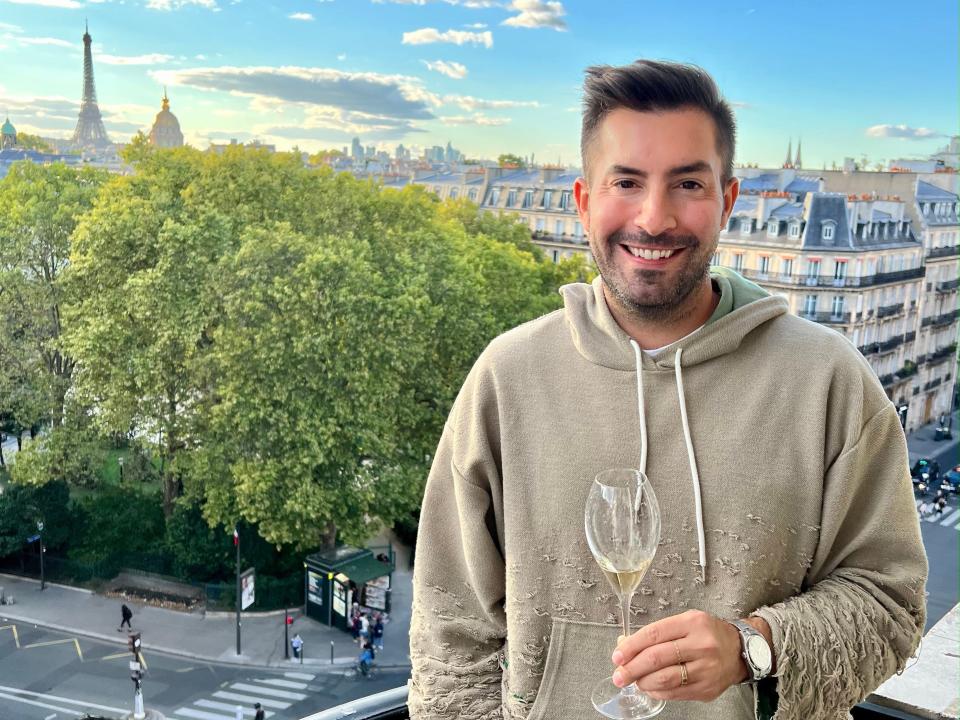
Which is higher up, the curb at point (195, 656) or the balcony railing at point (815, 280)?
the balcony railing at point (815, 280)

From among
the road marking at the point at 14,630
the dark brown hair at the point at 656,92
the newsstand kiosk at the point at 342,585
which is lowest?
the road marking at the point at 14,630

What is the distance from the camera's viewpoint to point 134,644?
276 inches

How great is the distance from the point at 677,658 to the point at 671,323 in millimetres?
376

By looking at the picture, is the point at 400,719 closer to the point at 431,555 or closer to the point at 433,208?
the point at 431,555

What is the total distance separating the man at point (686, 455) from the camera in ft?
3.21

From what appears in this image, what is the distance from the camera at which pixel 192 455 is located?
759 centimetres

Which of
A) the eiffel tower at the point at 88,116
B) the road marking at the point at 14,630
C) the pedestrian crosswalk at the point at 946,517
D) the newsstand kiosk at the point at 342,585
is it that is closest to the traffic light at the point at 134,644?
the road marking at the point at 14,630

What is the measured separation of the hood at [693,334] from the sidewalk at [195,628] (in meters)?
6.59

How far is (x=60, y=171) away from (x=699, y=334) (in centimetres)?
878

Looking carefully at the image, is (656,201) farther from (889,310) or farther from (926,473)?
(889,310)

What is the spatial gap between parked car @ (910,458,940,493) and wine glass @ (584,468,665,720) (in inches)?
350

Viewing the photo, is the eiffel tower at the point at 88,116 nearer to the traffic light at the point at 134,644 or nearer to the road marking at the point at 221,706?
the traffic light at the point at 134,644

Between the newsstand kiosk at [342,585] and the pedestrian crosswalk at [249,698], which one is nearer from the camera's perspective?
the pedestrian crosswalk at [249,698]

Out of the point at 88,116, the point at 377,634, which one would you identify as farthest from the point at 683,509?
the point at 88,116
